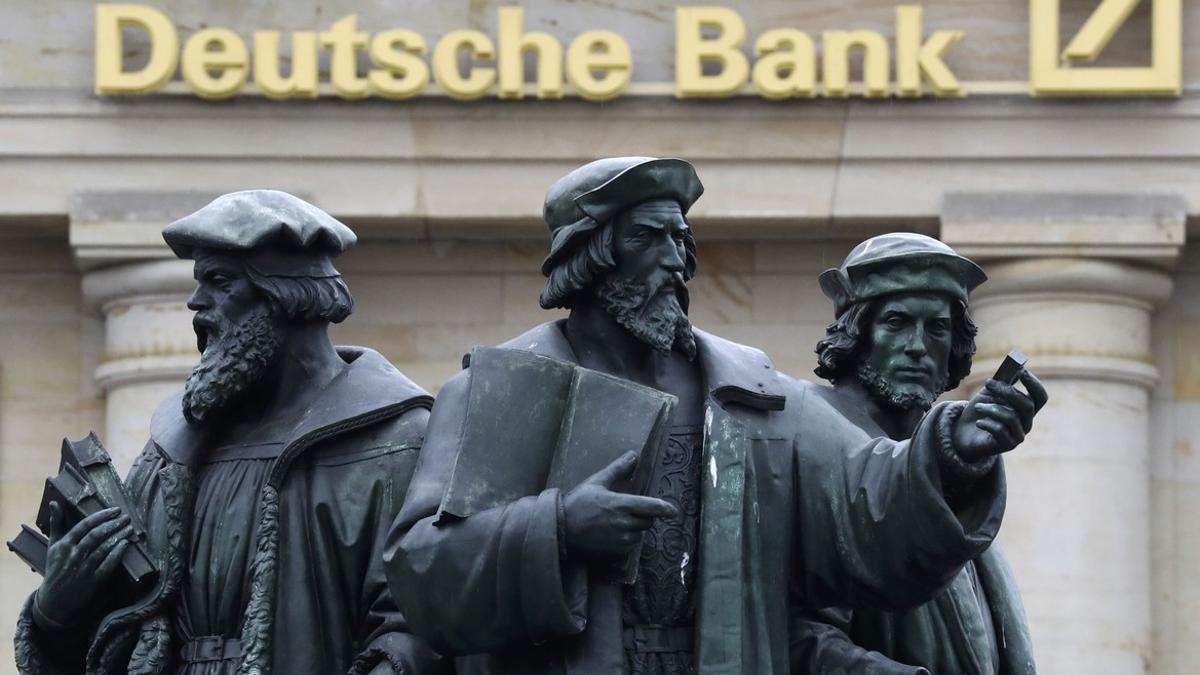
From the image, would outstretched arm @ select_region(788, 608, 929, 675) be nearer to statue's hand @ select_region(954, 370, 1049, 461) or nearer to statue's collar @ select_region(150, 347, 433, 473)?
statue's hand @ select_region(954, 370, 1049, 461)

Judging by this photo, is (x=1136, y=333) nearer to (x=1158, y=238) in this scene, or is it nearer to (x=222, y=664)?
(x=1158, y=238)

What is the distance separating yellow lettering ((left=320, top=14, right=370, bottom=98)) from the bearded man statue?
1681 cm

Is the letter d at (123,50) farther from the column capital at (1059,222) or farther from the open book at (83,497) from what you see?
the open book at (83,497)

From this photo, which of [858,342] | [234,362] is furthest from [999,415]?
[234,362]

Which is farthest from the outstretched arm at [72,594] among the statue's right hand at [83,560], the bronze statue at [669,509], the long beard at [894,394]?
the long beard at [894,394]

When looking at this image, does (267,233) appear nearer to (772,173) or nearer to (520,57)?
(520,57)

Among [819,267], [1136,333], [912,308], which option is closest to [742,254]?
[819,267]

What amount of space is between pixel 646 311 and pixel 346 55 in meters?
17.9

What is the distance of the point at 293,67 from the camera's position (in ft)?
A: 99.2

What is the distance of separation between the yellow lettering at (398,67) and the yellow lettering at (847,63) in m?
2.71

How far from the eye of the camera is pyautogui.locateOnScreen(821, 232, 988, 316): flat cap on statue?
12867 mm

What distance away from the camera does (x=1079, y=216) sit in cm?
3012

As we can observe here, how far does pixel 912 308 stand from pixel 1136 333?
1776 cm

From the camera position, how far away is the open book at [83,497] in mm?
12984
